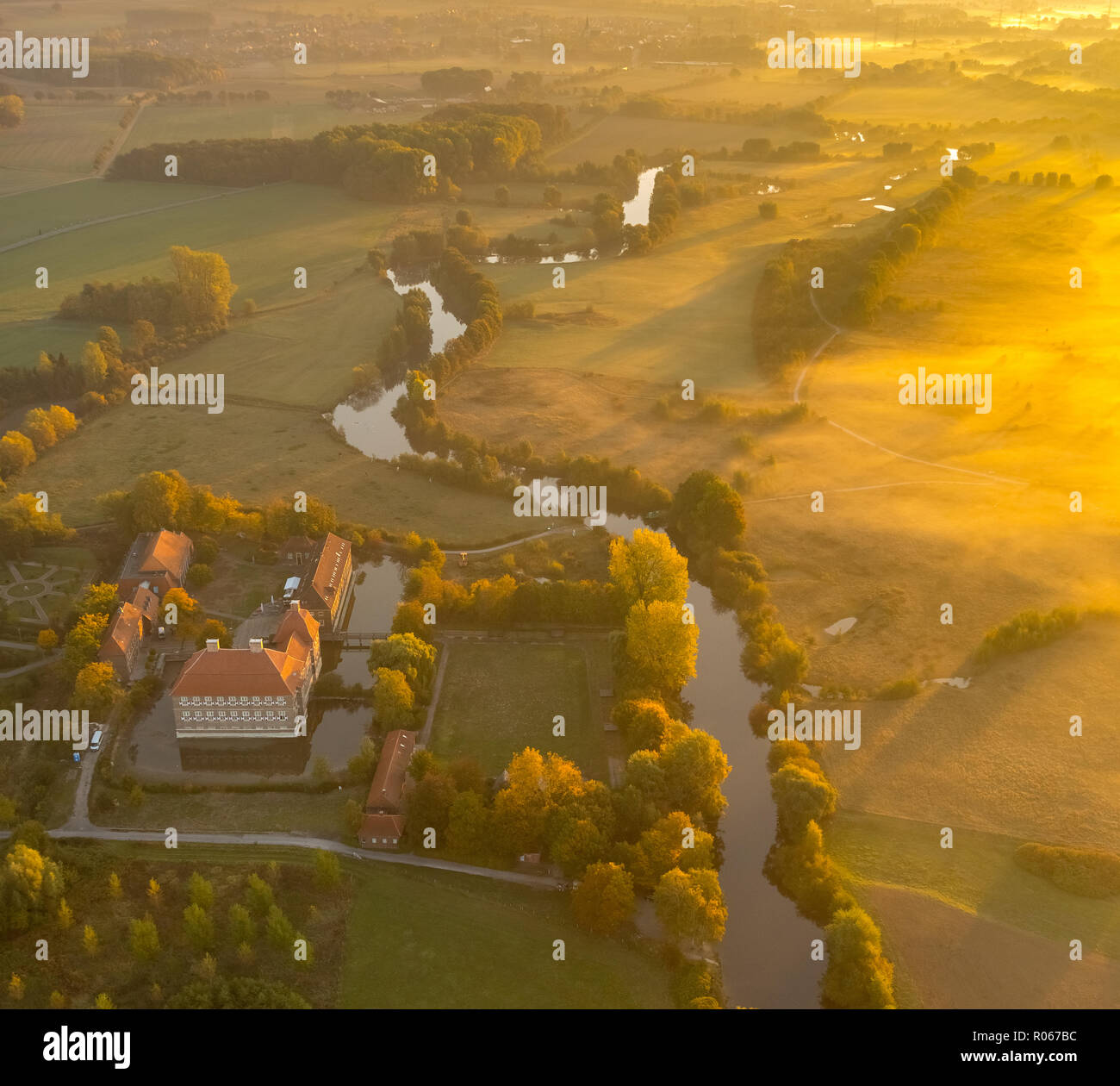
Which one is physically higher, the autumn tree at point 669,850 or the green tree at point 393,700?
the green tree at point 393,700

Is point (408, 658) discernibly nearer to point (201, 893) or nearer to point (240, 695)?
point (240, 695)

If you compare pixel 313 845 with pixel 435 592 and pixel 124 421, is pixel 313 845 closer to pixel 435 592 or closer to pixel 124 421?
pixel 435 592

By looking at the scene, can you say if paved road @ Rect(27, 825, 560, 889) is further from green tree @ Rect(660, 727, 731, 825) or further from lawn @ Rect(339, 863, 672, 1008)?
green tree @ Rect(660, 727, 731, 825)

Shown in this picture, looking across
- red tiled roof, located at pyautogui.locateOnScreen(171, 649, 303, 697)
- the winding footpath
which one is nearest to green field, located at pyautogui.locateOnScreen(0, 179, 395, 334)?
the winding footpath

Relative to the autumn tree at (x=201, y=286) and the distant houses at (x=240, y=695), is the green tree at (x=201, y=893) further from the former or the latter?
the autumn tree at (x=201, y=286)

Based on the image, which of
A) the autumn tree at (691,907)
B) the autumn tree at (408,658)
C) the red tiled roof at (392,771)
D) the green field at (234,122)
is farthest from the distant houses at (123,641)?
the green field at (234,122)

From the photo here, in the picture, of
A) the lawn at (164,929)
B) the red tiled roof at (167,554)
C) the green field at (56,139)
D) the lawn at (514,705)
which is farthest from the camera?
the green field at (56,139)
